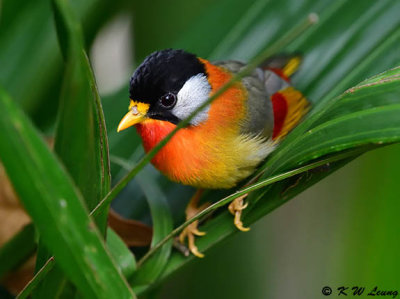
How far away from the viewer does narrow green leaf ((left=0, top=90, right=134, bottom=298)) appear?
0.57 m

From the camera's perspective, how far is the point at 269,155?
4.10 feet

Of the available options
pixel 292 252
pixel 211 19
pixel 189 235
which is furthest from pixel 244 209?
pixel 211 19

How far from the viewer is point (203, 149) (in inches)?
47.7

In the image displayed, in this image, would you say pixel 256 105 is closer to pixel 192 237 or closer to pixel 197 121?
pixel 197 121

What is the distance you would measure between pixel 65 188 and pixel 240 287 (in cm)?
91

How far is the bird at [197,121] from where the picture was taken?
3.76 ft

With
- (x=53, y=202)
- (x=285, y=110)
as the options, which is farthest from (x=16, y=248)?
(x=285, y=110)

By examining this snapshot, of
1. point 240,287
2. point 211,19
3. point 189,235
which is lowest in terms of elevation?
point 240,287

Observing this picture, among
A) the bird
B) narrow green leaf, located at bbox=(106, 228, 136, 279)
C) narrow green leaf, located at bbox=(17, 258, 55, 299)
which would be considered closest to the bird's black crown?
the bird

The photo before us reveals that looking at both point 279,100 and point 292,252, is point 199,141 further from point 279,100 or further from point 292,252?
point 292,252

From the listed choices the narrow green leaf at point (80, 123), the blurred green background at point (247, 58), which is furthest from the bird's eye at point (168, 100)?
the narrow green leaf at point (80, 123)

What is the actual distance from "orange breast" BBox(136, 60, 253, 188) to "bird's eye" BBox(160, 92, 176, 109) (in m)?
0.04

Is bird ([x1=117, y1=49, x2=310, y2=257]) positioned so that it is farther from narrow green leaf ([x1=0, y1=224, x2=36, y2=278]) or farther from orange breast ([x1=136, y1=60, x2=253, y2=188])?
narrow green leaf ([x1=0, y1=224, x2=36, y2=278])

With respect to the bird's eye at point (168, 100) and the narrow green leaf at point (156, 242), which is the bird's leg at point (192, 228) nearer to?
the narrow green leaf at point (156, 242)
